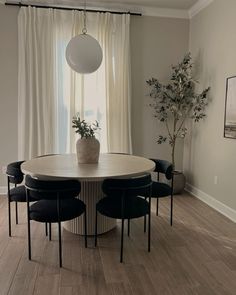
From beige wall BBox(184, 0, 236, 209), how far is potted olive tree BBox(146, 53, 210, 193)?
0.18m

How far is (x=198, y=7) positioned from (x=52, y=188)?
3.66 meters

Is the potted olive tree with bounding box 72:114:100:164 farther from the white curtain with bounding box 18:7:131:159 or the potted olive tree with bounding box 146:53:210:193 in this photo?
the potted olive tree with bounding box 146:53:210:193

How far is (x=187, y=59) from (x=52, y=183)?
301cm

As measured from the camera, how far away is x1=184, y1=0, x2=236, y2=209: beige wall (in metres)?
3.59

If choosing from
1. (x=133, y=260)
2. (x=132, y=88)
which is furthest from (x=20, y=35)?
(x=133, y=260)

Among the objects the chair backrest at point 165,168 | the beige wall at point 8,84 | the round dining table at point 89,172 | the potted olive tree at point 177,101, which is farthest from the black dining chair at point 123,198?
the beige wall at point 8,84

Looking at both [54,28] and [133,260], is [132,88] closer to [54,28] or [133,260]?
[54,28]

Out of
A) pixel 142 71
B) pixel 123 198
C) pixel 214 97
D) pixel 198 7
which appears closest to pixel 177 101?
pixel 214 97

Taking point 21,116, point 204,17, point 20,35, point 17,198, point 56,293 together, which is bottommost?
point 56,293

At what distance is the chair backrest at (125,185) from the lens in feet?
7.86

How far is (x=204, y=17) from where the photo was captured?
13.9ft

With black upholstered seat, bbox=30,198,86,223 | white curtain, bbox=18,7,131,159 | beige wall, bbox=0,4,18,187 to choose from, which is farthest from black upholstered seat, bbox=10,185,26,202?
beige wall, bbox=0,4,18,187

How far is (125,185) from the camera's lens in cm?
240

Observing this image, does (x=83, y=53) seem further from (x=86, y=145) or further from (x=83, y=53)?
(x=86, y=145)
